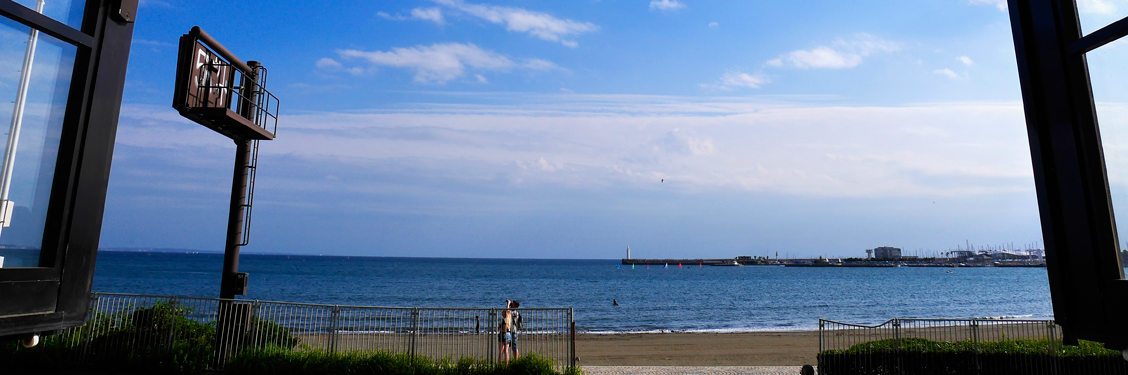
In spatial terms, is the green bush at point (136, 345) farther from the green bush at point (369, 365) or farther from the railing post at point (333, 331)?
the railing post at point (333, 331)

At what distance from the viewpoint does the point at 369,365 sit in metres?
10.9

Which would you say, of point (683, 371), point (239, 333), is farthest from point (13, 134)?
point (683, 371)

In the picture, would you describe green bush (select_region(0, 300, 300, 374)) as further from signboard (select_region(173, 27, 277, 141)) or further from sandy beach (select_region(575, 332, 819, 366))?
sandy beach (select_region(575, 332, 819, 366))

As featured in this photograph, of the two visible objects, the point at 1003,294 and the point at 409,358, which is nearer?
the point at 409,358

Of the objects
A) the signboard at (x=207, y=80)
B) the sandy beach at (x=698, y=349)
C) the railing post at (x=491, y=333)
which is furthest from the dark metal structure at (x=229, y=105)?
the sandy beach at (x=698, y=349)

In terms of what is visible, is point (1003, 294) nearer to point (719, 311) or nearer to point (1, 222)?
point (719, 311)

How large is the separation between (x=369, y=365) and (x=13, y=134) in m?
8.19

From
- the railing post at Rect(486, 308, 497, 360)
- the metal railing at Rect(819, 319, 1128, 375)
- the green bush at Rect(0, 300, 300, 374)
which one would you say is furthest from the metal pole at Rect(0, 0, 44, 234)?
the metal railing at Rect(819, 319, 1128, 375)

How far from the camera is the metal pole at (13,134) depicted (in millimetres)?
3564

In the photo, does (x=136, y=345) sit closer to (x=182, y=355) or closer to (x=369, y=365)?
(x=182, y=355)

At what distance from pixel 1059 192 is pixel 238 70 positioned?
44.9ft

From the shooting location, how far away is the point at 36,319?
377 centimetres

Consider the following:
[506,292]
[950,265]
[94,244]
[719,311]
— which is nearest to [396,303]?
[506,292]

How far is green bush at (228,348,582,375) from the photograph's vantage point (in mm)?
10922
